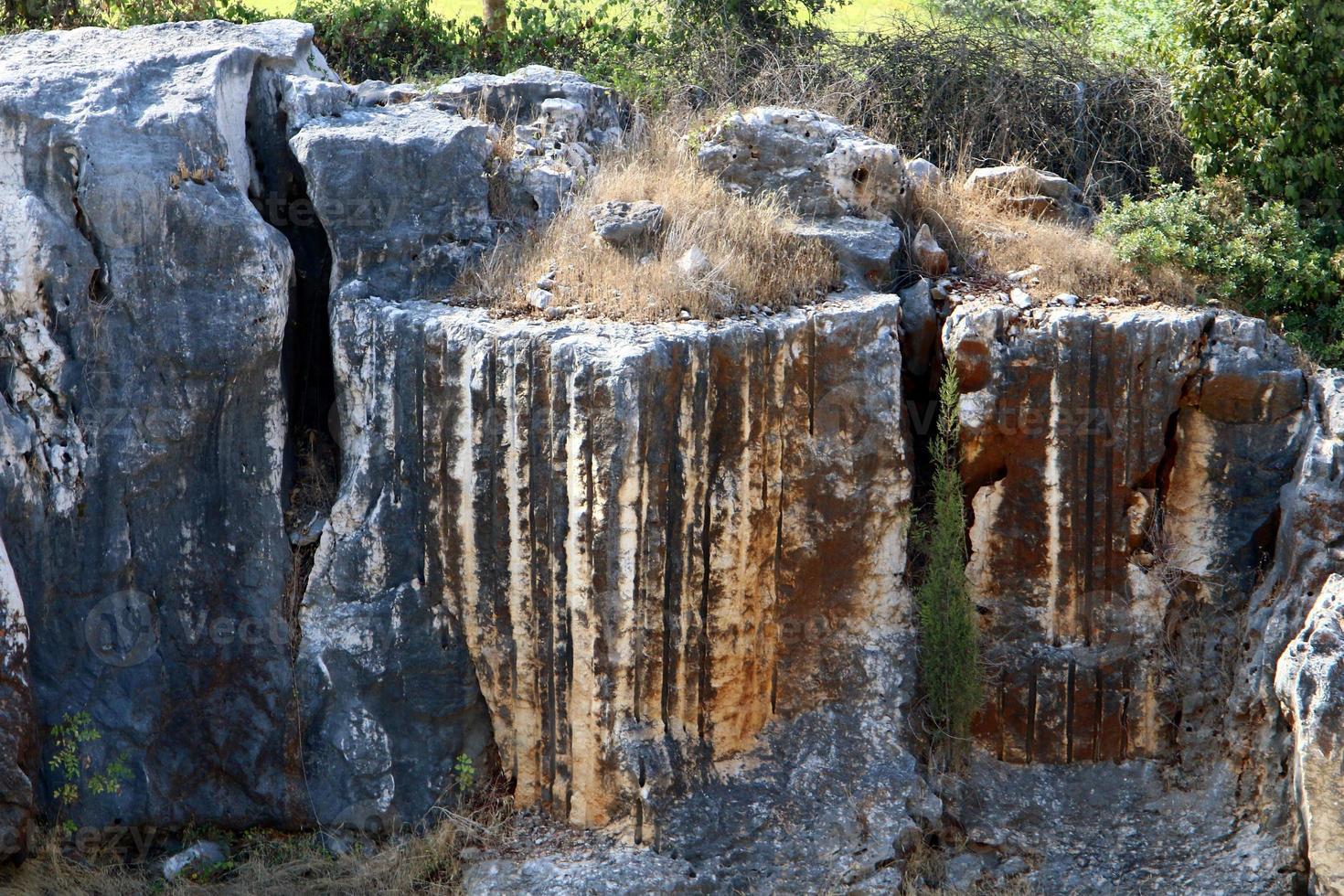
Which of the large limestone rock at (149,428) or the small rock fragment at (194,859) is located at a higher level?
the large limestone rock at (149,428)

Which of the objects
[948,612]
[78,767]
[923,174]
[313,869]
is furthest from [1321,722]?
[78,767]

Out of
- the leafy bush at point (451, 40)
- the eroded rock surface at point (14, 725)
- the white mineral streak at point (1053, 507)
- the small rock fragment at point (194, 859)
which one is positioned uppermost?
the leafy bush at point (451, 40)

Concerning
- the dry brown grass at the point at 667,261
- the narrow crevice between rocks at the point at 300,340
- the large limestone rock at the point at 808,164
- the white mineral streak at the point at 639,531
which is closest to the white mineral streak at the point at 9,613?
the narrow crevice between rocks at the point at 300,340

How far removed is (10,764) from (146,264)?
241 centimetres

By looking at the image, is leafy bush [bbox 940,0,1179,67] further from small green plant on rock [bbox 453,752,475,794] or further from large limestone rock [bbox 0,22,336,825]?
small green plant on rock [bbox 453,752,475,794]

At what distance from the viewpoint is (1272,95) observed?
749 centimetres

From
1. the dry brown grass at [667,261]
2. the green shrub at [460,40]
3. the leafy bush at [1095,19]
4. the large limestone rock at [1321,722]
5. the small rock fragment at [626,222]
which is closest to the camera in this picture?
the large limestone rock at [1321,722]

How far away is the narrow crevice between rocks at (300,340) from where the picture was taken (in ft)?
22.9

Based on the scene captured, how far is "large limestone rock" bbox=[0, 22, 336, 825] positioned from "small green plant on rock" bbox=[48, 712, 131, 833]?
0.05 metres

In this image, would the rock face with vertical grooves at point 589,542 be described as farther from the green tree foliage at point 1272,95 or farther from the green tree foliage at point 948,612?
the green tree foliage at point 1272,95

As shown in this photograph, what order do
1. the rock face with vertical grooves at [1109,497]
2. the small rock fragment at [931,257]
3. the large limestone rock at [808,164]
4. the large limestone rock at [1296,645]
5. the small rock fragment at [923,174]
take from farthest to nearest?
the small rock fragment at [923,174] → the large limestone rock at [808,164] → the small rock fragment at [931,257] → the rock face with vertical grooves at [1109,497] → the large limestone rock at [1296,645]

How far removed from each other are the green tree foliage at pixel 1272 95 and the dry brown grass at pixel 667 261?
8.29ft

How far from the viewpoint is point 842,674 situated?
6.76 metres

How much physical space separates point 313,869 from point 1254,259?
18.6 feet
